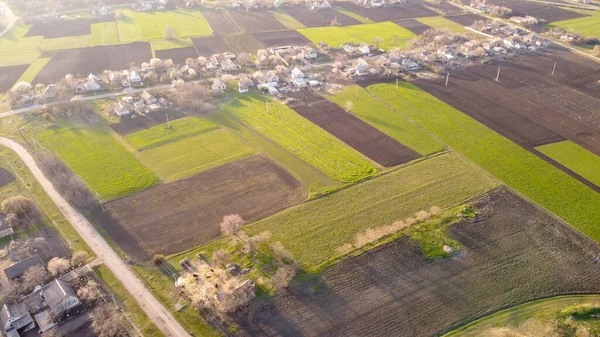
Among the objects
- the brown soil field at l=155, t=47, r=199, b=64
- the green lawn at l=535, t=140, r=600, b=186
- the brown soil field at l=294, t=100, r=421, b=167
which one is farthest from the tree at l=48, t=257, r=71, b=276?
the green lawn at l=535, t=140, r=600, b=186

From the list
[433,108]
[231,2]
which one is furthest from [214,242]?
[231,2]

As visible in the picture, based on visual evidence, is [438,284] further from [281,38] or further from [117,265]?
[281,38]

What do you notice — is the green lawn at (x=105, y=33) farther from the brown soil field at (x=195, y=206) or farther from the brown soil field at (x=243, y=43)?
the brown soil field at (x=195, y=206)

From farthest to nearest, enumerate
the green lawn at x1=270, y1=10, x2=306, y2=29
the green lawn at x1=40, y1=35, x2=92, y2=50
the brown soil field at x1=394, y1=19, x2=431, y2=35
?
the green lawn at x1=270, y1=10, x2=306, y2=29, the brown soil field at x1=394, y1=19, x2=431, y2=35, the green lawn at x1=40, y1=35, x2=92, y2=50

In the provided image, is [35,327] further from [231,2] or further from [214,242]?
[231,2]

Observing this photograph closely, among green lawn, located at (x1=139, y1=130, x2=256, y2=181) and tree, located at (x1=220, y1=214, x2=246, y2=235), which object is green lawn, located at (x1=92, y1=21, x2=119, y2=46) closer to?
green lawn, located at (x1=139, y1=130, x2=256, y2=181)

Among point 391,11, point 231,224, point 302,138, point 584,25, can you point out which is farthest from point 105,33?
point 584,25

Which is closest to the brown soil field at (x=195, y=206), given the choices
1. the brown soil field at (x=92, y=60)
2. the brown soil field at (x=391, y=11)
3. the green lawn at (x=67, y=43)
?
the brown soil field at (x=92, y=60)
